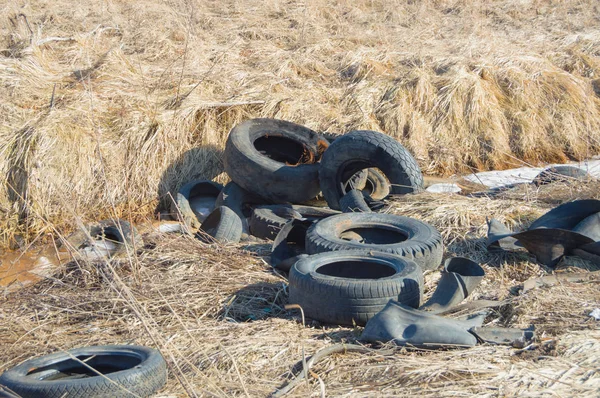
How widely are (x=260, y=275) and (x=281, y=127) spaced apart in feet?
12.3

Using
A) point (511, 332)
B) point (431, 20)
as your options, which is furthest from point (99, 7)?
point (511, 332)

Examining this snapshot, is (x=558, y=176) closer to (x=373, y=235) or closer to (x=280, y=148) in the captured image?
(x=373, y=235)

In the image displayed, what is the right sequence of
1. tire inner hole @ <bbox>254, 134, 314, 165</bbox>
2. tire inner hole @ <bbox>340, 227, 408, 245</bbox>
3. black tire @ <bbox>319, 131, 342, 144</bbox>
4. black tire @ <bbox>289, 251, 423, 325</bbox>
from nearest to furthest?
black tire @ <bbox>289, 251, 423, 325</bbox> < tire inner hole @ <bbox>340, 227, 408, 245</bbox> < tire inner hole @ <bbox>254, 134, 314, 165</bbox> < black tire @ <bbox>319, 131, 342, 144</bbox>

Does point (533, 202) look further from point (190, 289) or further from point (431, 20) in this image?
point (431, 20)

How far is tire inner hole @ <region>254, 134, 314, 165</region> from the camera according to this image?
359 inches

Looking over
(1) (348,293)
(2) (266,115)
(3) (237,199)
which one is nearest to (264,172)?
(3) (237,199)

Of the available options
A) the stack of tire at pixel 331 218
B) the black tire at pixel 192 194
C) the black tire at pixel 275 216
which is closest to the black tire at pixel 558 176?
the stack of tire at pixel 331 218

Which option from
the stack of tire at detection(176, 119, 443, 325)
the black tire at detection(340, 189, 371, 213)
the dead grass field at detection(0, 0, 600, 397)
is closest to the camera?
the dead grass field at detection(0, 0, 600, 397)

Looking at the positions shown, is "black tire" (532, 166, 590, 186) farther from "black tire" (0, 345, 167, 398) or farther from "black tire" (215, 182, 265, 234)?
"black tire" (0, 345, 167, 398)

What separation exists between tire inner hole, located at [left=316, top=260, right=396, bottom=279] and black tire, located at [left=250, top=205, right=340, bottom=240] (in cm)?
161

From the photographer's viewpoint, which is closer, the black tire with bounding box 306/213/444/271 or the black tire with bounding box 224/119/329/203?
the black tire with bounding box 306/213/444/271

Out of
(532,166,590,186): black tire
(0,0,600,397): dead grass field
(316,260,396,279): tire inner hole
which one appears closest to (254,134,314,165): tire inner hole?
(0,0,600,397): dead grass field

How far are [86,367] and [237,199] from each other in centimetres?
455

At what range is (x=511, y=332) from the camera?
4.16 metres
